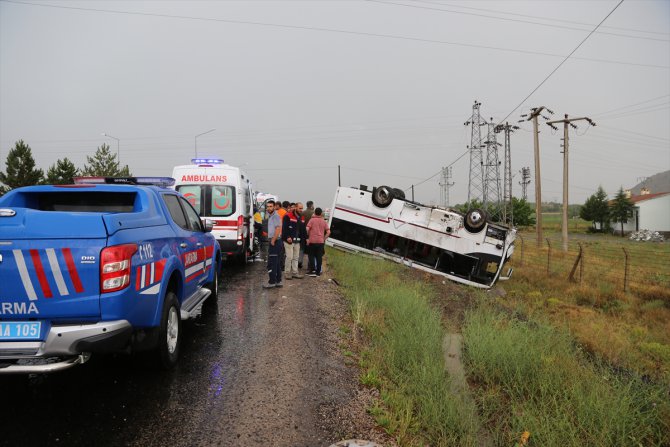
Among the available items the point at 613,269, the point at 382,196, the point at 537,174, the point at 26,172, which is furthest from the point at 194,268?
the point at 26,172

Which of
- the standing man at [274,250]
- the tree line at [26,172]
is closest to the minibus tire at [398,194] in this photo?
the standing man at [274,250]

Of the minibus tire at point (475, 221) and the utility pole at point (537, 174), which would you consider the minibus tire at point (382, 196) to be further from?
the utility pole at point (537, 174)

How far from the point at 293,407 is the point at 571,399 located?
2438 mm

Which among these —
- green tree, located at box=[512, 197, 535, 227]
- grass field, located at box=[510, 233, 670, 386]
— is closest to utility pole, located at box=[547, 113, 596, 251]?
grass field, located at box=[510, 233, 670, 386]

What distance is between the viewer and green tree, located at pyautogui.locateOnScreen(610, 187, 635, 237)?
61.0m

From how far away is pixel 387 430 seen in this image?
326cm

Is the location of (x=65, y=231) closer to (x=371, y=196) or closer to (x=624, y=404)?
(x=624, y=404)

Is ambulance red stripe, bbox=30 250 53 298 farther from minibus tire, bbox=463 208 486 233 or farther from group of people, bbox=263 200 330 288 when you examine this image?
minibus tire, bbox=463 208 486 233

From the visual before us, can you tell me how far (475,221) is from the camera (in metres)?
12.4

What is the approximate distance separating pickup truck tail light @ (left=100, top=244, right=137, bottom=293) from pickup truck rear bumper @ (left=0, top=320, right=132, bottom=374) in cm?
30

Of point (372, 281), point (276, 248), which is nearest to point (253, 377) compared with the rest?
point (276, 248)

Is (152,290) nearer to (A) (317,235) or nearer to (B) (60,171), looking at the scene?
(A) (317,235)

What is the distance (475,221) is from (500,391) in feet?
28.5

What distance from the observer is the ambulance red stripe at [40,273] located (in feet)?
10.4
